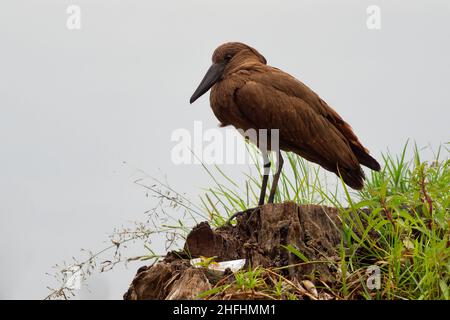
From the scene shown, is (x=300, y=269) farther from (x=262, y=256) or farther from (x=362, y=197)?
(x=362, y=197)

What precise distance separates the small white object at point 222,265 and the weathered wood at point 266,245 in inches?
2.1

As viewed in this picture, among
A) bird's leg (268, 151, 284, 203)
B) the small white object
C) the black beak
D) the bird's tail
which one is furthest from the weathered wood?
the black beak

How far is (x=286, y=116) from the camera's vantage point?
5.18m

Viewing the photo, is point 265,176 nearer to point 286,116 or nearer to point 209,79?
point 286,116

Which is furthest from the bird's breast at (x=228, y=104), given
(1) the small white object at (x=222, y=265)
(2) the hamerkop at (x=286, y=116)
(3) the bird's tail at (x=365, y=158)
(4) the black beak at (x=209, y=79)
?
(1) the small white object at (x=222, y=265)

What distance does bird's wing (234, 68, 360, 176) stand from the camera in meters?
5.12

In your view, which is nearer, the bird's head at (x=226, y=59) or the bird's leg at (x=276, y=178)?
the bird's leg at (x=276, y=178)

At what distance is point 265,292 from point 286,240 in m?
0.45

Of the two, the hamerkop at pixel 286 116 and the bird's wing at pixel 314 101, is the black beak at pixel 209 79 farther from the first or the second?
the bird's wing at pixel 314 101

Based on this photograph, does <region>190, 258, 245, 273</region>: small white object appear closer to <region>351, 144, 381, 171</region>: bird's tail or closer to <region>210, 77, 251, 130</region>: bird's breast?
<region>210, 77, 251, 130</region>: bird's breast

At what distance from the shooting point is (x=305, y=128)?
5234 mm

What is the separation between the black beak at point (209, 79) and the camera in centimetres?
546
